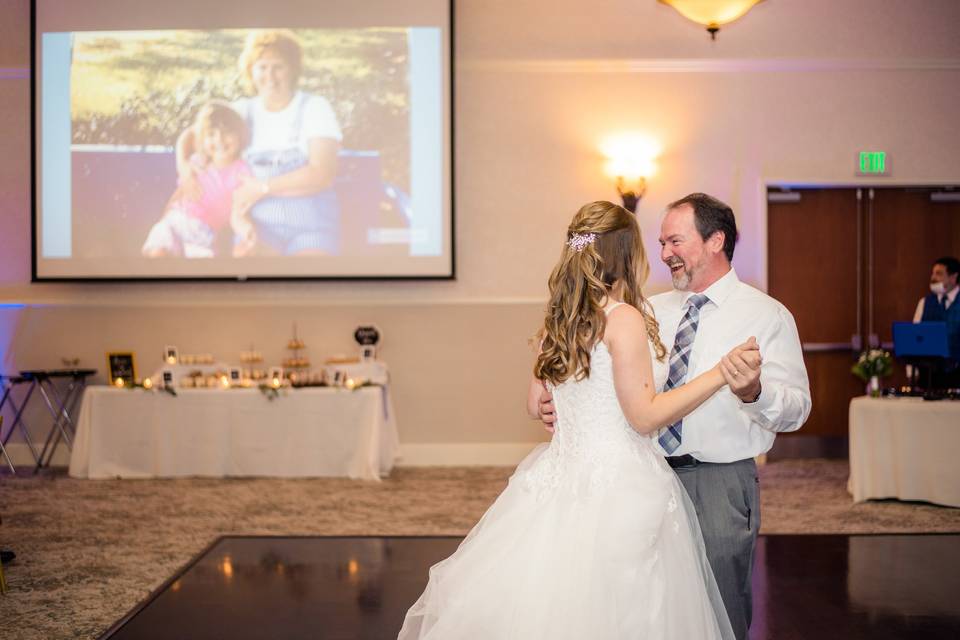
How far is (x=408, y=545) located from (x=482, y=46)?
185 inches

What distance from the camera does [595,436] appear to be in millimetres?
2562

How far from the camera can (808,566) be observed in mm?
4684

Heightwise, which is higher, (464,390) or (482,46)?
(482,46)

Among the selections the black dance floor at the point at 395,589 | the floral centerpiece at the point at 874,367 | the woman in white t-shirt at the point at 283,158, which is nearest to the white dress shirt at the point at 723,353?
the black dance floor at the point at 395,589

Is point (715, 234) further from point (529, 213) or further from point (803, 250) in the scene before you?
point (803, 250)

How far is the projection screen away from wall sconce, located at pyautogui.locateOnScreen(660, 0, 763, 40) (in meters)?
2.21

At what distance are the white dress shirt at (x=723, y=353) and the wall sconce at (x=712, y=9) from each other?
4.78 m

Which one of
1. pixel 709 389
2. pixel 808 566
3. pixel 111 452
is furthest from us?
pixel 111 452

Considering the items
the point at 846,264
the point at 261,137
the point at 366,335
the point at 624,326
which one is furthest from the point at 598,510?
the point at 846,264

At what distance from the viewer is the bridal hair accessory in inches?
97.5

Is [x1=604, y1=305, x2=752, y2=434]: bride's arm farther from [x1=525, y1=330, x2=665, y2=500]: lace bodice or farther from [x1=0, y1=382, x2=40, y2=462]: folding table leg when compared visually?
[x1=0, y1=382, x2=40, y2=462]: folding table leg

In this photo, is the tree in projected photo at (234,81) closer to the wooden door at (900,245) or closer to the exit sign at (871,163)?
the exit sign at (871,163)

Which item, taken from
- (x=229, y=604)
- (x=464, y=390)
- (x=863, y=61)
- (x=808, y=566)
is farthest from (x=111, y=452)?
(x=863, y=61)

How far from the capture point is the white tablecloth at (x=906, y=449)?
614 cm
